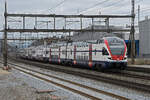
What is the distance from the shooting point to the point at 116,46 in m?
21.3

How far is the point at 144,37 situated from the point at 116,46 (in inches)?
1193

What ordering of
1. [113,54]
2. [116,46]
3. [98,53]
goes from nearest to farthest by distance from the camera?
[113,54], [116,46], [98,53]

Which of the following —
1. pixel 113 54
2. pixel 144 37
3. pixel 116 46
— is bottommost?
pixel 113 54

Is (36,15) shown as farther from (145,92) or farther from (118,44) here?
(145,92)

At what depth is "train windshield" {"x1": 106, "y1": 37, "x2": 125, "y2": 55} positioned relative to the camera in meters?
21.0

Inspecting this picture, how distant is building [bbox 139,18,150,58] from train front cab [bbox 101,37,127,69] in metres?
27.1

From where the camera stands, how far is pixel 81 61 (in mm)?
26312

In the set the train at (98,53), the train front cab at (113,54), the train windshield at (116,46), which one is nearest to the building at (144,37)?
the train at (98,53)

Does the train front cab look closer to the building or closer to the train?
the train

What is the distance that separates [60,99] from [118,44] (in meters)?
12.1

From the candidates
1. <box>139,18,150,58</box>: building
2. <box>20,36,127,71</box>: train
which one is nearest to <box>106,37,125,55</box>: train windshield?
<box>20,36,127,71</box>: train

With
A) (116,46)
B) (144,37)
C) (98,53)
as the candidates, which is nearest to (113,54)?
(116,46)

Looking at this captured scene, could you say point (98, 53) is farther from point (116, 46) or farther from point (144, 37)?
point (144, 37)

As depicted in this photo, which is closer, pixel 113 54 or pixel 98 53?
pixel 113 54
